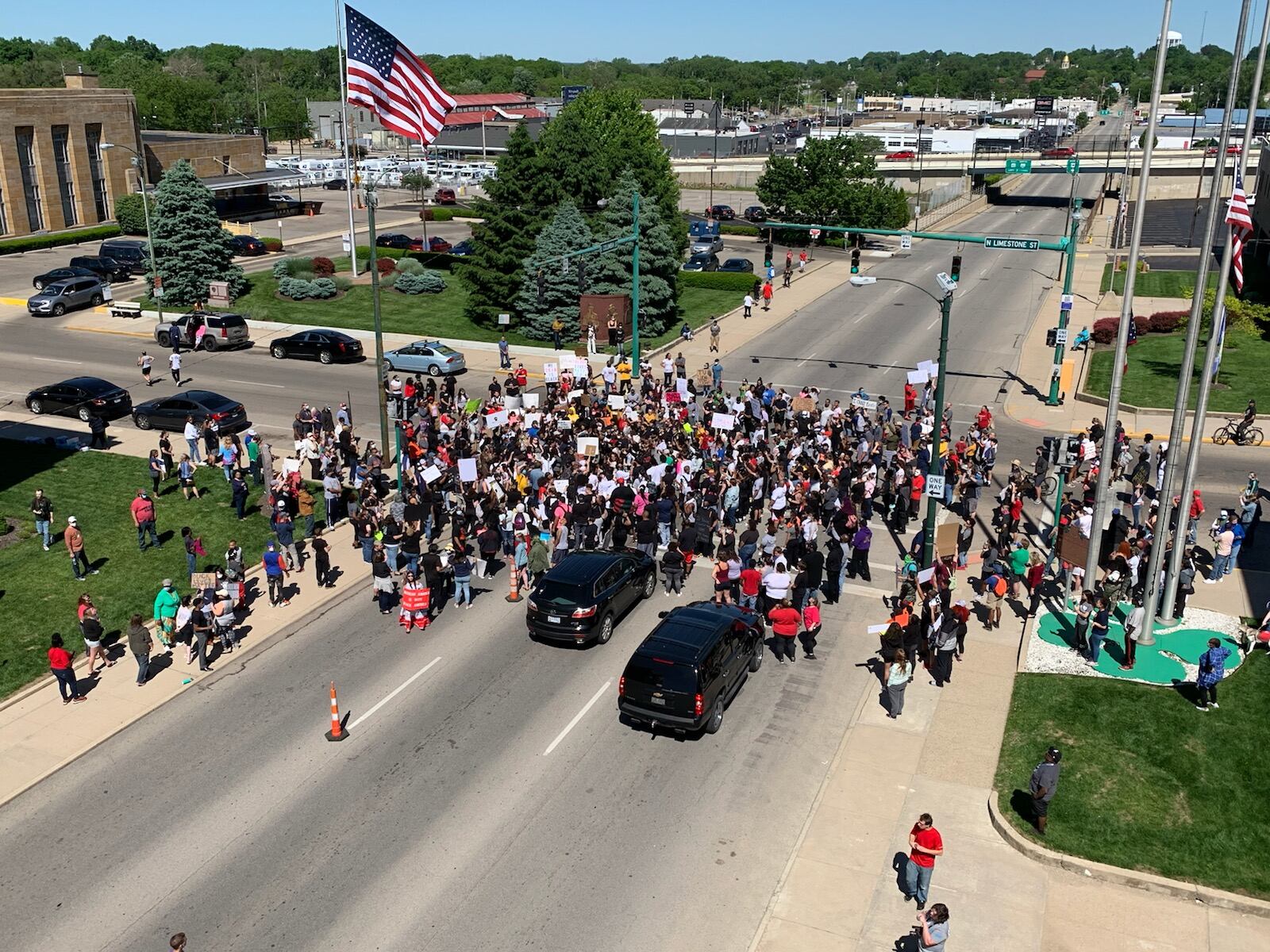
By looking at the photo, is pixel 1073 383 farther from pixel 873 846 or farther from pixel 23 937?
pixel 23 937

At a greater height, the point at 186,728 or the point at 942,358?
the point at 942,358

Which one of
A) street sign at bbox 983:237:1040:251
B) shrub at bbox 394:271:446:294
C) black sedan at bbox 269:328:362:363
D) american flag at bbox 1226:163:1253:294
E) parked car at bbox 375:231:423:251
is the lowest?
black sedan at bbox 269:328:362:363

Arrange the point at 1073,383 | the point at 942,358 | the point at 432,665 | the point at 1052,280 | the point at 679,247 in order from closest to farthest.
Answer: the point at 432,665
the point at 942,358
the point at 1073,383
the point at 679,247
the point at 1052,280

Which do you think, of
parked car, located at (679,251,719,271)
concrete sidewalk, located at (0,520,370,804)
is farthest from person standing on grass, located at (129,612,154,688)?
parked car, located at (679,251,719,271)

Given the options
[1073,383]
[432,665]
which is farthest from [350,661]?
[1073,383]

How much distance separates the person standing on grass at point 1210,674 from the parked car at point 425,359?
32931 mm

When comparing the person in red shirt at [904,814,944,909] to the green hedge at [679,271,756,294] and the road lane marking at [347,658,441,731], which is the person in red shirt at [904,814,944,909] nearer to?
the road lane marking at [347,658,441,731]

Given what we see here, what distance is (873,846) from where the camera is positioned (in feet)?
52.6

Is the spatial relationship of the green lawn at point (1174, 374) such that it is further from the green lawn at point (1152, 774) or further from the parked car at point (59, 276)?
the parked car at point (59, 276)

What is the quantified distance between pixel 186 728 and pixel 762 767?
1023 cm

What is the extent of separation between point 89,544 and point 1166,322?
47208mm

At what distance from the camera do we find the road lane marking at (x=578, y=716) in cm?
1856

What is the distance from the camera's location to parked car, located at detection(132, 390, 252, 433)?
3569 centimetres

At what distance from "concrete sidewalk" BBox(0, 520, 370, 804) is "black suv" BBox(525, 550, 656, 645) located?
4770 mm
